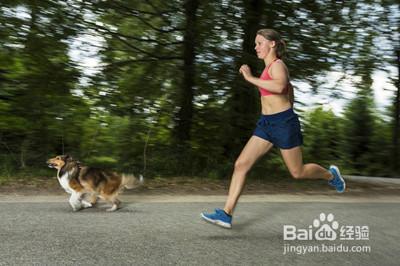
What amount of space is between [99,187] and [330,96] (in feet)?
24.6

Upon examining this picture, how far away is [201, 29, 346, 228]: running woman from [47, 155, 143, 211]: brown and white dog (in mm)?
1413

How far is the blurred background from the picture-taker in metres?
10.0

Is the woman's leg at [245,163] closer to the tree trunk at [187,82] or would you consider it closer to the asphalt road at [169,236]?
the asphalt road at [169,236]

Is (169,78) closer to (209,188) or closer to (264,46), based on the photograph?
(209,188)

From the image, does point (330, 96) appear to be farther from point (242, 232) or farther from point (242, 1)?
point (242, 232)

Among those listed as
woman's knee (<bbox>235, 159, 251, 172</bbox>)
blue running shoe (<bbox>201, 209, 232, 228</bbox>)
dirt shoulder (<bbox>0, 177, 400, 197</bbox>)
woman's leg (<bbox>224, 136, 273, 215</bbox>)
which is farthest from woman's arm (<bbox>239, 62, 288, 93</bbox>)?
dirt shoulder (<bbox>0, 177, 400, 197</bbox>)

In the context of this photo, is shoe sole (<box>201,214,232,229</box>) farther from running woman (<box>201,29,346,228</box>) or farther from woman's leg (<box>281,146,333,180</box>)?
woman's leg (<box>281,146,333,180</box>)

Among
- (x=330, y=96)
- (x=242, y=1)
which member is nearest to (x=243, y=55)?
(x=242, y=1)

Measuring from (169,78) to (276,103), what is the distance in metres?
6.94

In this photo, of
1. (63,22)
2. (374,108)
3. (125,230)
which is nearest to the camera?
(125,230)

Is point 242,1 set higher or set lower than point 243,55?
higher

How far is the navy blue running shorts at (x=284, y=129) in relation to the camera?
15.5 ft

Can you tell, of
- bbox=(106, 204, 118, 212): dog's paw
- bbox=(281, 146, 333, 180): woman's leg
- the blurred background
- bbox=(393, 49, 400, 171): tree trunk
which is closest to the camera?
bbox=(281, 146, 333, 180): woman's leg

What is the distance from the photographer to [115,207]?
5.87 metres
